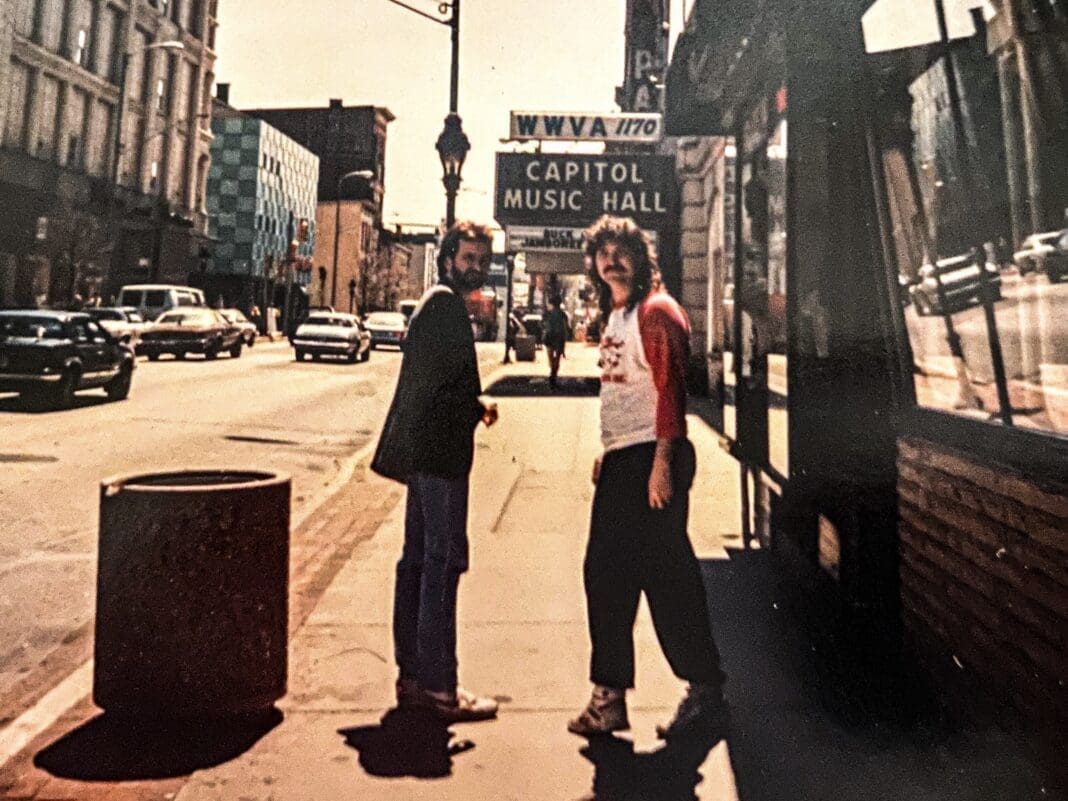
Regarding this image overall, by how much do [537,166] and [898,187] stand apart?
49.9 feet

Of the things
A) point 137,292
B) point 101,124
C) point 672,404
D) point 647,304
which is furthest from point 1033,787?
point 101,124

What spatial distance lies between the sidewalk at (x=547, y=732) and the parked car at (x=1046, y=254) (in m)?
1.52

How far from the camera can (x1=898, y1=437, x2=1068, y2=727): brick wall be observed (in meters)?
2.65

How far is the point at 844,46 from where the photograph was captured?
161 inches

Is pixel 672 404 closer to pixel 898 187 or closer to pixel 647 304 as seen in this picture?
pixel 647 304

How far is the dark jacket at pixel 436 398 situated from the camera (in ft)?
12.2

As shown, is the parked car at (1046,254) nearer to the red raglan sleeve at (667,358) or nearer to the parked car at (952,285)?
the parked car at (952,285)

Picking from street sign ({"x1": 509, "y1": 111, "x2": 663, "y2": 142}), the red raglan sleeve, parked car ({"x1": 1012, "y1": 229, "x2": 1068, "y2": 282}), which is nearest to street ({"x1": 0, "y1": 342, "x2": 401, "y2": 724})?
the red raglan sleeve

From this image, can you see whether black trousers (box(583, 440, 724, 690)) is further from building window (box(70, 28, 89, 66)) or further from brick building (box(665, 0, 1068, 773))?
building window (box(70, 28, 89, 66))

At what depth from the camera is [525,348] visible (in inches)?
1356

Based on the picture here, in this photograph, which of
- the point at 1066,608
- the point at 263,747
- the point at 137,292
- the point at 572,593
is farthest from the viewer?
the point at 137,292

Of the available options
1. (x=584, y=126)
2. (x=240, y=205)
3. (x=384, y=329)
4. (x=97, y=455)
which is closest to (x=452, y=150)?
(x=97, y=455)

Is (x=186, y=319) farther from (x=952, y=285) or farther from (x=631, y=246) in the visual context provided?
(x=952, y=285)

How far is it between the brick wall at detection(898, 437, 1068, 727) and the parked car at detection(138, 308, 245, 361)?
30.1 metres
